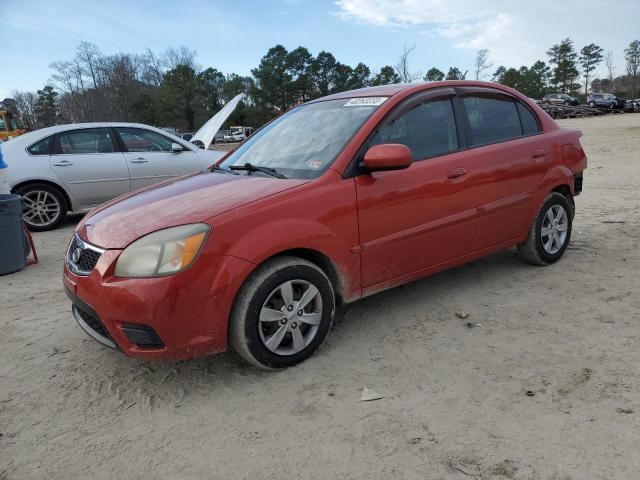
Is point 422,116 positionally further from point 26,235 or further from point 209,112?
point 209,112

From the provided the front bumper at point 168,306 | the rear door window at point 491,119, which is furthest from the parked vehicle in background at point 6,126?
the rear door window at point 491,119

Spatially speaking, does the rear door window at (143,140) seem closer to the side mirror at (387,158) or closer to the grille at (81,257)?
the grille at (81,257)

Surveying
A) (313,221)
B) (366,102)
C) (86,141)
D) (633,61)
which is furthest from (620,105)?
(313,221)

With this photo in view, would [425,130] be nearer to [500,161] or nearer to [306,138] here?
[500,161]

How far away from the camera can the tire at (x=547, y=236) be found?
4.37 m

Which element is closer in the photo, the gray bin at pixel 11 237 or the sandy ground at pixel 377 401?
the sandy ground at pixel 377 401

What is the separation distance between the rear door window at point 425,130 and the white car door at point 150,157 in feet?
16.5

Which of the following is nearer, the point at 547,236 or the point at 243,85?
the point at 547,236

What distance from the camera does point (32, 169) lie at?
23.7 ft

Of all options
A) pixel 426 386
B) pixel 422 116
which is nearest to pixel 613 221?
pixel 422 116

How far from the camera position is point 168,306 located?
256 centimetres

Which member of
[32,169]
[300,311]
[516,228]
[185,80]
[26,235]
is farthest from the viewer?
[185,80]

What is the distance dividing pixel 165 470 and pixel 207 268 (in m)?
0.97

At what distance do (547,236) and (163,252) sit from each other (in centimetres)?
346
